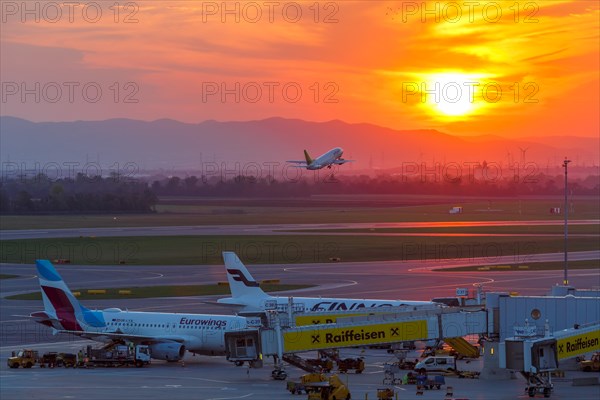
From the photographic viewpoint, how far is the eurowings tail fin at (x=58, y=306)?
80.1m

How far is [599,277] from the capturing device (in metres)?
134

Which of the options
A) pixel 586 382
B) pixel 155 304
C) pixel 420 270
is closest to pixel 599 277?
pixel 420 270

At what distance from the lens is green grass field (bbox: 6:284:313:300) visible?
117500 millimetres

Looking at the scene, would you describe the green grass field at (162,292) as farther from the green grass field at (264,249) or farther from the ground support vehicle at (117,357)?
the ground support vehicle at (117,357)

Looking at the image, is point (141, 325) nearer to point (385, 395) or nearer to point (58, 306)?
point (58, 306)

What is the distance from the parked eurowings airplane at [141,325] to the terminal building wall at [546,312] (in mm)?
16977

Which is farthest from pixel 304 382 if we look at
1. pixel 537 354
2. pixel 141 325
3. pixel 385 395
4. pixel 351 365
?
pixel 141 325

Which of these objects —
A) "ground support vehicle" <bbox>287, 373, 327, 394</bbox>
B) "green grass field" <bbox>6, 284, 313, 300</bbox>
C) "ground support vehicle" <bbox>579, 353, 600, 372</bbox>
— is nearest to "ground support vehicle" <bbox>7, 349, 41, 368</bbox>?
"ground support vehicle" <bbox>287, 373, 327, 394</bbox>

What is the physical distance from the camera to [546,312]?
2667 inches

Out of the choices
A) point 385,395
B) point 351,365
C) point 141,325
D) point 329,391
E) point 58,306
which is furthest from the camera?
point 58,306

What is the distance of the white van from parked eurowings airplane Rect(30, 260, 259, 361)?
11.8 meters

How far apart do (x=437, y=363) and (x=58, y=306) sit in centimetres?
2778

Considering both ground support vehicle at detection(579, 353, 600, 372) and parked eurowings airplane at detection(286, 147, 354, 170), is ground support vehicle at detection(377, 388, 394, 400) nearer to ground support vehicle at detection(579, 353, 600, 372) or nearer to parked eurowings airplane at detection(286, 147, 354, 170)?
ground support vehicle at detection(579, 353, 600, 372)

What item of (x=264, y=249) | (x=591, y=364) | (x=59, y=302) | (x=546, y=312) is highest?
(x=264, y=249)
